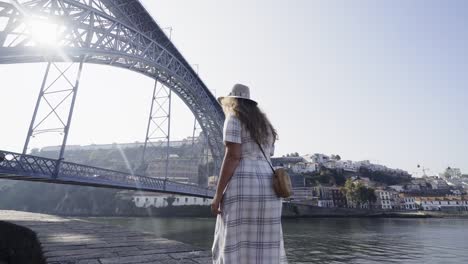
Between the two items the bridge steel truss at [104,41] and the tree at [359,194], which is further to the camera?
the tree at [359,194]

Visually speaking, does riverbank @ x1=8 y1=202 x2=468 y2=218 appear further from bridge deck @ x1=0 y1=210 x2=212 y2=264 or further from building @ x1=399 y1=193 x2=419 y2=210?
bridge deck @ x1=0 y1=210 x2=212 y2=264

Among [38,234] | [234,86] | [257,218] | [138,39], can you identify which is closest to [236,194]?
[257,218]

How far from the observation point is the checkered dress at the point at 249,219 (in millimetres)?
1617

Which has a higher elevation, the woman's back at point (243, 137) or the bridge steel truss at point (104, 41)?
the bridge steel truss at point (104, 41)

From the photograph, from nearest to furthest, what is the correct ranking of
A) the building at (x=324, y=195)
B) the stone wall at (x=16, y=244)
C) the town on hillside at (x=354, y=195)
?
the stone wall at (x=16, y=244) < the town on hillside at (x=354, y=195) < the building at (x=324, y=195)

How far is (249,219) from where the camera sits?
164 cm

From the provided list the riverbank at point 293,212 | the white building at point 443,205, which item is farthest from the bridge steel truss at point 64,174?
the white building at point 443,205

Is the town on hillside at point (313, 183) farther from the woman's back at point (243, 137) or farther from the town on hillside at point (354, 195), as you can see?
the woman's back at point (243, 137)

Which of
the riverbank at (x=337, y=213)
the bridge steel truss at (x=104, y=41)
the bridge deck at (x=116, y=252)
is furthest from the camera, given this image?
the riverbank at (x=337, y=213)

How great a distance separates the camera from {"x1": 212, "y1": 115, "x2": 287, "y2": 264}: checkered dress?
162 centimetres

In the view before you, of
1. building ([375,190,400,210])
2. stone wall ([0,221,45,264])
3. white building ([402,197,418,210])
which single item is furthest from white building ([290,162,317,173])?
stone wall ([0,221,45,264])

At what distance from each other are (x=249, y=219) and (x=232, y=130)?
562 millimetres

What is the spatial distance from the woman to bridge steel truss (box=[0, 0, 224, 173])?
1119 cm

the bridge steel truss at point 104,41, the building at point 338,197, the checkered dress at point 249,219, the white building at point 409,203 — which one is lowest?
the white building at point 409,203
